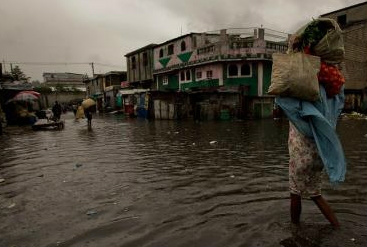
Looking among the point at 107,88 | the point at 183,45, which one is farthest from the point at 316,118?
the point at 107,88

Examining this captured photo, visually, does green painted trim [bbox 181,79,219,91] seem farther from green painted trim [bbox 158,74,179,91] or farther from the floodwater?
the floodwater

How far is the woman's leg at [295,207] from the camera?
3.81 metres

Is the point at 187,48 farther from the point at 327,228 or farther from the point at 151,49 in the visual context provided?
the point at 327,228

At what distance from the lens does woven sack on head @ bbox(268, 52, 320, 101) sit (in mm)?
A: 3361

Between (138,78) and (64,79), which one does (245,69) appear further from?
(64,79)

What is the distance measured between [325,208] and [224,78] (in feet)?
86.7

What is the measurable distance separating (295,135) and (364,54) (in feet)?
108

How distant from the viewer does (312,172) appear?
11.8ft

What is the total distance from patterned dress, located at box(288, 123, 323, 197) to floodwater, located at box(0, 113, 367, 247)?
48 cm

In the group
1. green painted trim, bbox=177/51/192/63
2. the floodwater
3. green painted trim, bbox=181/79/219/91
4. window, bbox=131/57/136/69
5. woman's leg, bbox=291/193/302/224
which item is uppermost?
window, bbox=131/57/136/69

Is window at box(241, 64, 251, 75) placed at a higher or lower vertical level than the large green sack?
higher

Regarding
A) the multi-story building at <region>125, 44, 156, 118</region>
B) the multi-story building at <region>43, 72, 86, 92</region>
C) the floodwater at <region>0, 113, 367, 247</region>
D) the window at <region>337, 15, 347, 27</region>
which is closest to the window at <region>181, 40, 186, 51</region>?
the multi-story building at <region>125, 44, 156, 118</region>

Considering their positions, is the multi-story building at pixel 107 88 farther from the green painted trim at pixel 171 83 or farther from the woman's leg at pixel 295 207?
the woman's leg at pixel 295 207

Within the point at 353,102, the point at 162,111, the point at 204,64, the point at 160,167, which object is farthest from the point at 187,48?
the point at 160,167
